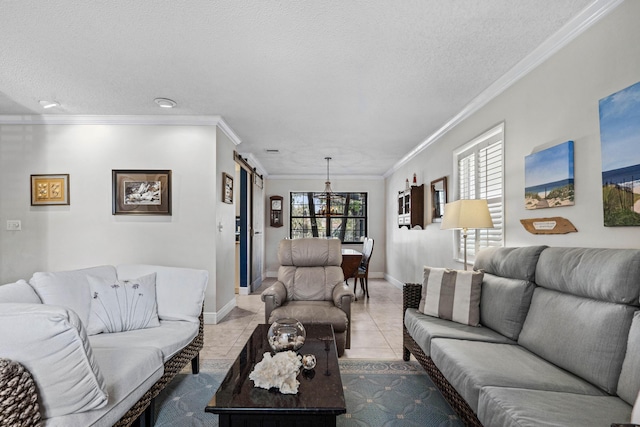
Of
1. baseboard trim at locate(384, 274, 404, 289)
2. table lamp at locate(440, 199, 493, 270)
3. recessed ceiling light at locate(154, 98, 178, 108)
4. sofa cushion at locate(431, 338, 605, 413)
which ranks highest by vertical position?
recessed ceiling light at locate(154, 98, 178, 108)

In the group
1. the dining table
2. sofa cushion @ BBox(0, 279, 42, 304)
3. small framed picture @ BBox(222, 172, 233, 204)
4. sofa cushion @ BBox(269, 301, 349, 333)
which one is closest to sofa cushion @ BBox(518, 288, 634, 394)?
sofa cushion @ BBox(269, 301, 349, 333)

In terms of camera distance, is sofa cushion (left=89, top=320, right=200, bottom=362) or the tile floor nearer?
sofa cushion (left=89, top=320, right=200, bottom=362)

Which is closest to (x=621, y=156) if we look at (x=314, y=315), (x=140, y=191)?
(x=314, y=315)

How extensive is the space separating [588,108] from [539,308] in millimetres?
1210

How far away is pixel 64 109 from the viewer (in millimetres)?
3666

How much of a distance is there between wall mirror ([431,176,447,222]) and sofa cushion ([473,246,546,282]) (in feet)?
5.31

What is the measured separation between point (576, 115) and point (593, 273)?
1.04 m

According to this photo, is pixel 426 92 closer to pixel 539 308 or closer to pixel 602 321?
pixel 539 308

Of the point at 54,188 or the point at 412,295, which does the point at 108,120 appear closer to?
the point at 54,188

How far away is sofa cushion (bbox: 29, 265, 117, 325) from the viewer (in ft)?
6.81

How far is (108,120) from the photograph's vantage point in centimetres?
390

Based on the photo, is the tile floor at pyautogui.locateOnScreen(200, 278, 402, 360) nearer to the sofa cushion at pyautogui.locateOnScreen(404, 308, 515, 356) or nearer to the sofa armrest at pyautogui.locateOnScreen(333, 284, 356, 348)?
the sofa armrest at pyautogui.locateOnScreen(333, 284, 356, 348)

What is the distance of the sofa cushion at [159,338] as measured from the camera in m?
2.04

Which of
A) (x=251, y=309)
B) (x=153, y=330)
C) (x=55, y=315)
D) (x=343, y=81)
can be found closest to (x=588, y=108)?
(x=343, y=81)
